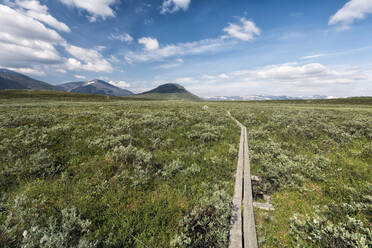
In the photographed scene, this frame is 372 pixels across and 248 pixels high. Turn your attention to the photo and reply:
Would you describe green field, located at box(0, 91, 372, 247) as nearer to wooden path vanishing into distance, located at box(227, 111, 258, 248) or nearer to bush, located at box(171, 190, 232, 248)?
bush, located at box(171, 190, 232, 248)

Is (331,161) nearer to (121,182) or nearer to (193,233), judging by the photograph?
Answer: (193,233)

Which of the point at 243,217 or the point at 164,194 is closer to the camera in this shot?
the point at 243,217

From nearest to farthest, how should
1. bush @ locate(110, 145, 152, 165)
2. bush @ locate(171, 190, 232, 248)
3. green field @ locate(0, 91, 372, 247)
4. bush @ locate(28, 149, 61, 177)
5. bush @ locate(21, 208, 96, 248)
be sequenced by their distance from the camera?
bush @ locate(21, 208, 96, 248) < bush @ locate(171, 190, 232, 248) < green field @ locate(0, 91, 372, 247) < bush @ locate(28, 149, 61, 177) < bush @ locate(110, 145, 152, 165)

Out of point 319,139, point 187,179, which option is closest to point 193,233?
point 187,179

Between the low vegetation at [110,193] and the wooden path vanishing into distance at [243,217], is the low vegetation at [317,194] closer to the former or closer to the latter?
the wooden path vanishing into distance at [243,217]

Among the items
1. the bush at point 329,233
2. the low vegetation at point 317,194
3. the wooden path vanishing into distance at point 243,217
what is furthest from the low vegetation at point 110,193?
the bush at point 329,233

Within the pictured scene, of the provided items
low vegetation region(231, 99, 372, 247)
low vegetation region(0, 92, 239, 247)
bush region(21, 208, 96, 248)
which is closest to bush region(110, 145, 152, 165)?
low vegetation region(0, 92, 239, 247)

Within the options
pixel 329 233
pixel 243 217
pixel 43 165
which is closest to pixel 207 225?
pixel 243 217

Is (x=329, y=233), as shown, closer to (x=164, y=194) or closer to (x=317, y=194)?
(x=317, y=194)

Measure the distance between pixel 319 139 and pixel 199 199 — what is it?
1301 cm

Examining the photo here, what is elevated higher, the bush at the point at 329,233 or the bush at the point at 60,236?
the bush at the point at 60,236

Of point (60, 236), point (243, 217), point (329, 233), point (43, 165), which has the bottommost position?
point (329, 233)

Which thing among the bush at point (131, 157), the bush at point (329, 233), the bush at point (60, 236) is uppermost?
the bush at point (131, 157)

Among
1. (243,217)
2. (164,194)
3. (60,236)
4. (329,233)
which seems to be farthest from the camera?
(164,194)
